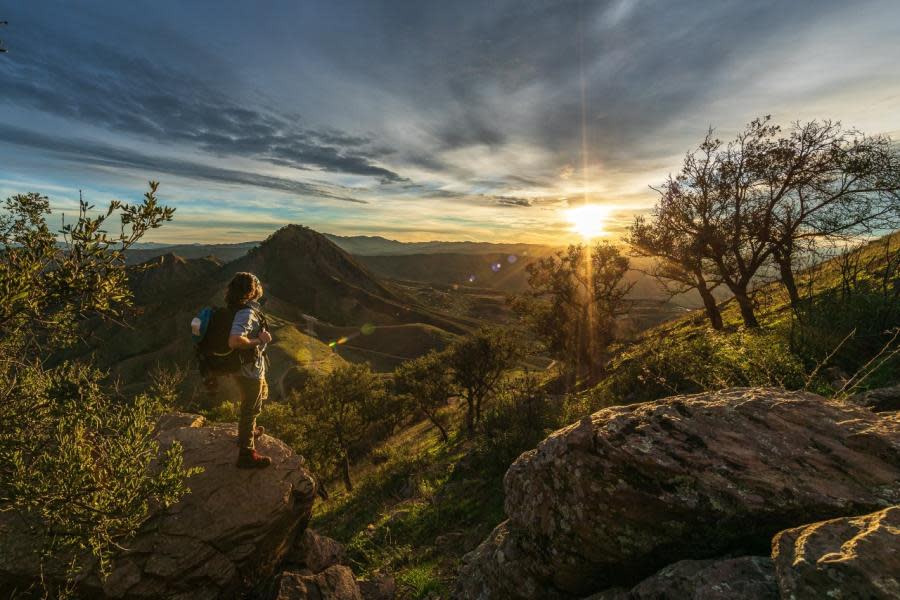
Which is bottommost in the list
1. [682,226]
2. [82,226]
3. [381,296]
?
[381,296]

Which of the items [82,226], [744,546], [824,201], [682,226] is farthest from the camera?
[682,226]

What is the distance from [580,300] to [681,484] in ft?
110

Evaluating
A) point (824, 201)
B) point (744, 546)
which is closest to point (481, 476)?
point (744, 546)

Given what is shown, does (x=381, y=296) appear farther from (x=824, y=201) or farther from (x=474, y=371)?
(x=824, y=201)

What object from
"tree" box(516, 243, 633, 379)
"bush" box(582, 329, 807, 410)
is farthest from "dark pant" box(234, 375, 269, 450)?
"tree" box(516, 243, 633, 379)

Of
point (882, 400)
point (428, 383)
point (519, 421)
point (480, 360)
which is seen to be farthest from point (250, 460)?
point (428, 383)

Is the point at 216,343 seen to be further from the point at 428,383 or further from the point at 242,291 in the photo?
the point at 428,383

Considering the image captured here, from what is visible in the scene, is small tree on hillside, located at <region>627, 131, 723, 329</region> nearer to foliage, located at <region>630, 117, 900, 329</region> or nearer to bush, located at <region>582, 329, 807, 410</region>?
foliage, located at <region>630, 117, 900, 329</region>

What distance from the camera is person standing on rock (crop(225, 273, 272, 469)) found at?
762cm

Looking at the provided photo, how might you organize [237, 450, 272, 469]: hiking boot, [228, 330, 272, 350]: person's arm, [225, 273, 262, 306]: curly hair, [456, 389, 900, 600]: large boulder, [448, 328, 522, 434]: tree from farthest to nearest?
1. [448, 328, 522, 434]: tree
2. [237, 450, 272, 469]: hiking boot
3. [225, 273, 262, 306]: curly hair
4. [228, 330, 272, 350]: person's arm
5. [456, 389, 900, 600]: large boulder

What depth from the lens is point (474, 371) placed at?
36.7m

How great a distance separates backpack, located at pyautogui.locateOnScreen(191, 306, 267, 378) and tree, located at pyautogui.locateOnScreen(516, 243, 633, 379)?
30221 mm

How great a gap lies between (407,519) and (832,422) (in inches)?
438

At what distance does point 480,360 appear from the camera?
3681 centimetres
